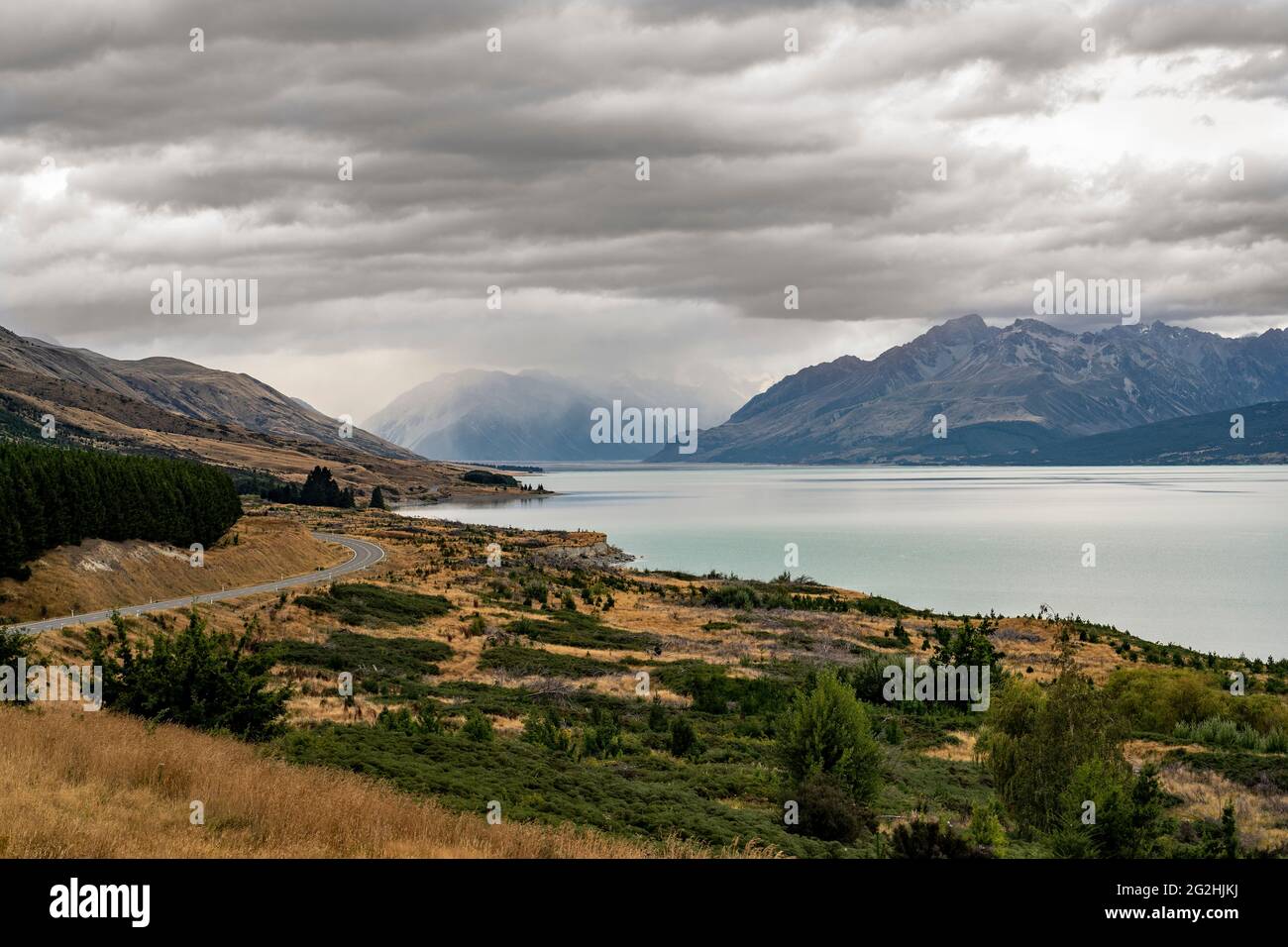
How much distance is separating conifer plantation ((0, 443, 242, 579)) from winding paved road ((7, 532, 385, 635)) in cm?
561

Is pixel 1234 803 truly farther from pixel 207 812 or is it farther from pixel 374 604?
pixel 374 604

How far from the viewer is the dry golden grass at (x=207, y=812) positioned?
37.5 feet

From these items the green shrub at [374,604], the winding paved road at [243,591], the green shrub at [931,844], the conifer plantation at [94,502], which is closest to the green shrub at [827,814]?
the green shrub at [931,844]

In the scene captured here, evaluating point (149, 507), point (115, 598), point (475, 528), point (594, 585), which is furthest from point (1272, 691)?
point (475, 528)

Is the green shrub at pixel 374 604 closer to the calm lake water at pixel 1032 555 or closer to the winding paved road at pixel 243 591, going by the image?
the winding paved road at pixel 243 591

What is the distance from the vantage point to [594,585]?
7888 centimetres

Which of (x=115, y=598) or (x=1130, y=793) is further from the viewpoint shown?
(x=115, y=598)

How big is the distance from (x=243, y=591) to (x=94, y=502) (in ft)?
30.5

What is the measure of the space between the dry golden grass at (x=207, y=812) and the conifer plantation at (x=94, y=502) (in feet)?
112

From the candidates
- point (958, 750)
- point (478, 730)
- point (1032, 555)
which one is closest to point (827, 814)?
point (478, 730)

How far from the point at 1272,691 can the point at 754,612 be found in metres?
32.9

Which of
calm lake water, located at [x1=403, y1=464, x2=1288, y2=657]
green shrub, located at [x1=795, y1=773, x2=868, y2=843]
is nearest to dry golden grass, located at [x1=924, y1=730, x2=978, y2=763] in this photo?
green shrub, located at [x1=795, y1=773, x2=868, y2=843]

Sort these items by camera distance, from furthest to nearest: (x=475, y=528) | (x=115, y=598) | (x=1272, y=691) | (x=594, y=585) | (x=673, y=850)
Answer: (x=475, y=528) → (x=594, y=585) → (x=115, y=598) → (x=1272, y=691) → (x=673, y=850)

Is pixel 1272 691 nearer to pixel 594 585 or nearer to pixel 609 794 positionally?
pixel 609 794
